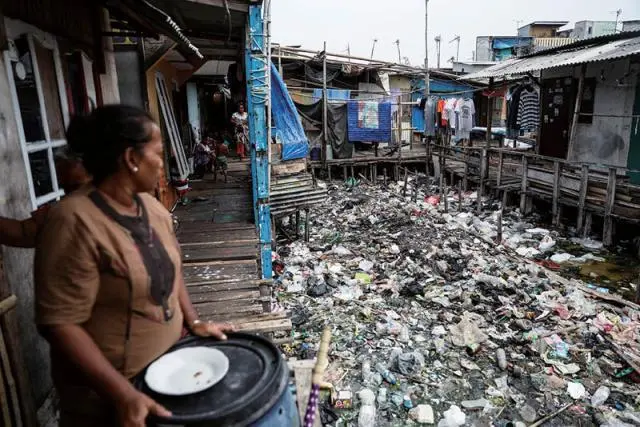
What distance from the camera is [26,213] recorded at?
9.39 feet

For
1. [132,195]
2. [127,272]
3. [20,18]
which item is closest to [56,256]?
[127,272]

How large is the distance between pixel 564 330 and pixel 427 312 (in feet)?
5.93

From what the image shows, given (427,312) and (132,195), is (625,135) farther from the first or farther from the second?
(132,195)

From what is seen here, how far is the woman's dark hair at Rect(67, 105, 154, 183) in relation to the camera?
1.56 meters

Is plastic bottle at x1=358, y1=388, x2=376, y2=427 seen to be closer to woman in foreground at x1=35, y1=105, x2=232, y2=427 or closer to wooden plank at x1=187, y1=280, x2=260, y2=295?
wooden plank at x1=187, y1=280, x2=260, y2=295

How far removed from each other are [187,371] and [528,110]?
13.7 metres

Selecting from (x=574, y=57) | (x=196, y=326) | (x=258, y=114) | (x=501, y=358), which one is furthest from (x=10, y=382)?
(x=574, y=57)

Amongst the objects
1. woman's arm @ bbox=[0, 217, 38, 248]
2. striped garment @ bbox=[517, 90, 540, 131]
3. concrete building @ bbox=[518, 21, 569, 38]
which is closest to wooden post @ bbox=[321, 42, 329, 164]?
striped garment @ bbox=[517, 90, 540, 131]

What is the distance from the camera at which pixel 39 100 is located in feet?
10.7

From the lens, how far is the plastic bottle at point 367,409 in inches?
167

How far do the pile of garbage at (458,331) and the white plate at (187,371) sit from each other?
2957 millimetres

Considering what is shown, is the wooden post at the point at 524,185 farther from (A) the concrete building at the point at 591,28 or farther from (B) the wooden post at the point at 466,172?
(A) the concrete building at the point at 591,28

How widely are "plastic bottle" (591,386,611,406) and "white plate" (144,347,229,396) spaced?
4.52 m

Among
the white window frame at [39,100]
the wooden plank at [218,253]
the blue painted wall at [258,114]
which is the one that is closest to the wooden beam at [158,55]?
the blue painted wall at [258,114]
